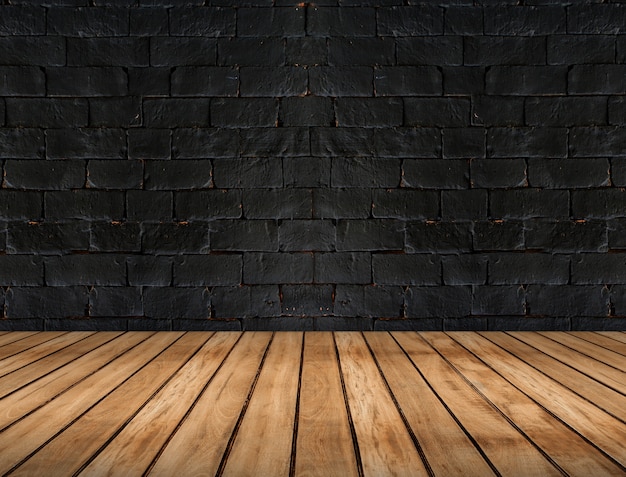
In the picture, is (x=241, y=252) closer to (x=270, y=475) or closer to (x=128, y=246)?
(x=128, y=246)

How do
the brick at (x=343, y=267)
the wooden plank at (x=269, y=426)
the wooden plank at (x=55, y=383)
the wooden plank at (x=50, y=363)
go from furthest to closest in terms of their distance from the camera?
1. the brick at (x=343, y=267)
2. the wooden plank at (x=50, y=363)
3. the wooden plank at (x=55, y=383)
4. the wooden plank at (x=269, y=426)

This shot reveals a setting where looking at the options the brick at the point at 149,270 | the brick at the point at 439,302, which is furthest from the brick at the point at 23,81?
the brick at the point at 439,302

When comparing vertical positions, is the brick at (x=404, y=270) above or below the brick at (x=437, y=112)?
below

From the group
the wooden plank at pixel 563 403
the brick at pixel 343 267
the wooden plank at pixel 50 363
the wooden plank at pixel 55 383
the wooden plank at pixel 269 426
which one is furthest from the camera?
the brick at pixel 343 267

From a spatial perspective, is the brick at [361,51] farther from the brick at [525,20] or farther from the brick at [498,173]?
the brick at [498,173]

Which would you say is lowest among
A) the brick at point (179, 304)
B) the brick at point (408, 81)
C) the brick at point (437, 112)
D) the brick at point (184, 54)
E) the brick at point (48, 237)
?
the brick at point (179, 304)

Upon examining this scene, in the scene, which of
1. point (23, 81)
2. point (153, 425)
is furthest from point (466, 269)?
point (23, 81)

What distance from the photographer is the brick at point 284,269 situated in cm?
289

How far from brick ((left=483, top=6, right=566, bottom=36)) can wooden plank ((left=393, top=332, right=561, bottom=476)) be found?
6.47 ft

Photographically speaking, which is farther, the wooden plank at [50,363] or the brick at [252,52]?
the brick at [252,52]

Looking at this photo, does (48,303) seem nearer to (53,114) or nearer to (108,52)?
(53,114)

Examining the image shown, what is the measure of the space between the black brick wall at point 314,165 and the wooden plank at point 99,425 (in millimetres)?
913

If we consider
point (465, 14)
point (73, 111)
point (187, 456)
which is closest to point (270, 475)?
point (187, 456)

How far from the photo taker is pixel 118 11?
2945 mm
